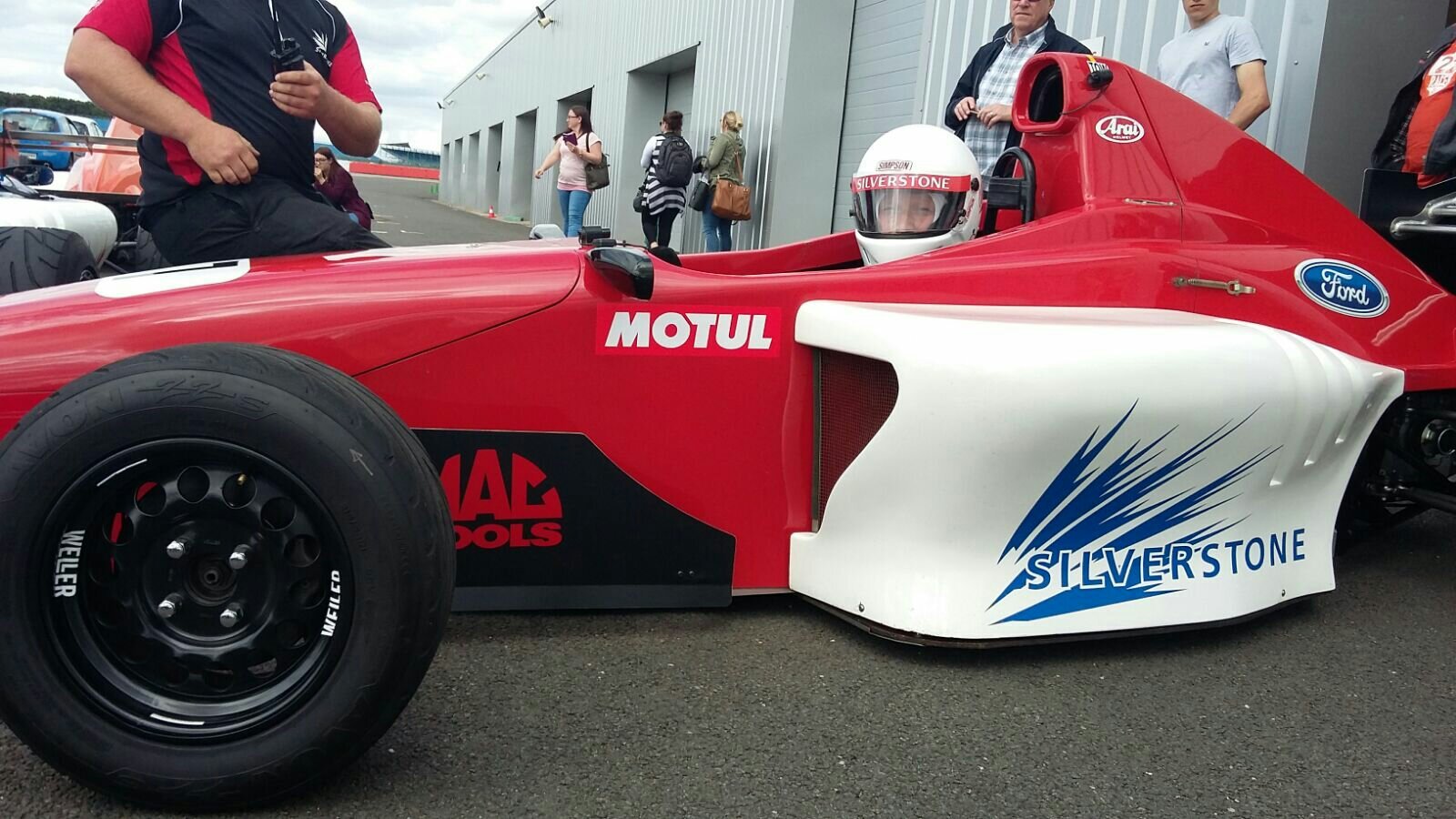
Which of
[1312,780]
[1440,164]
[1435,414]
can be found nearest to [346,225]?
[1312,780]

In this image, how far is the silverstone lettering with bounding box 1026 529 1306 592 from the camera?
238cm

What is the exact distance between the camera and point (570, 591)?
2354 millimetres

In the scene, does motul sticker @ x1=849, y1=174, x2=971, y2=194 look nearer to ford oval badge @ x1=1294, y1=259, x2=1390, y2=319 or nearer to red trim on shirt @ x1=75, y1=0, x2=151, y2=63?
ford oval badge @ x1=1294, y1=259, x2=1390, y2=319

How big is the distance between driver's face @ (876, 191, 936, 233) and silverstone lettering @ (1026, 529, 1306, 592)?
96 cm

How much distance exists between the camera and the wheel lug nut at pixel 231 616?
1.68m

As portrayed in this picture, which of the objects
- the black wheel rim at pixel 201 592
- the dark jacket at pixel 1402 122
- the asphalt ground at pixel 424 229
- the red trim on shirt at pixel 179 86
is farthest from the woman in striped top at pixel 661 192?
the black wheel rim at pixel 201 592

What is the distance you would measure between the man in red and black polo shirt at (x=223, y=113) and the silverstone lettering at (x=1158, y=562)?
185 centimetres

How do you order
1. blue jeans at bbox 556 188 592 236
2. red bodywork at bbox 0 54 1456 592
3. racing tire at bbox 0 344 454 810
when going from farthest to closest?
blue jeans at bbox 556 188 592 236 < red bodywork at bbox 0 54 1456 592 < racing tire at bbox 0 344 454 810

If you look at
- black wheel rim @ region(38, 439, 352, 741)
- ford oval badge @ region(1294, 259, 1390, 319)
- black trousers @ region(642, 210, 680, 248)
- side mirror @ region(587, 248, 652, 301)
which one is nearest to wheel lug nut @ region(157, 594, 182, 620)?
black wheel rim @ region(38, 439, 352, 741)

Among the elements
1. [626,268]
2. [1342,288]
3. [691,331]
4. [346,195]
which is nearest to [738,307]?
[691,331]

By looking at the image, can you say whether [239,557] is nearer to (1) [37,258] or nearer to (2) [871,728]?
(2) [871,728]

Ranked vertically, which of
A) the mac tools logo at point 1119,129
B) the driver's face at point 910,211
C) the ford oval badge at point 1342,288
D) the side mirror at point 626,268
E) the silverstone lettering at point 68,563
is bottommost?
the silverstone lettering at point 68,563

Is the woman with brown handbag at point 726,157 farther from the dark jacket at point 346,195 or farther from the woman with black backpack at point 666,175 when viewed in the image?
the dark jacket at point 346,195

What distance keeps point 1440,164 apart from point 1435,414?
2.78 feet
